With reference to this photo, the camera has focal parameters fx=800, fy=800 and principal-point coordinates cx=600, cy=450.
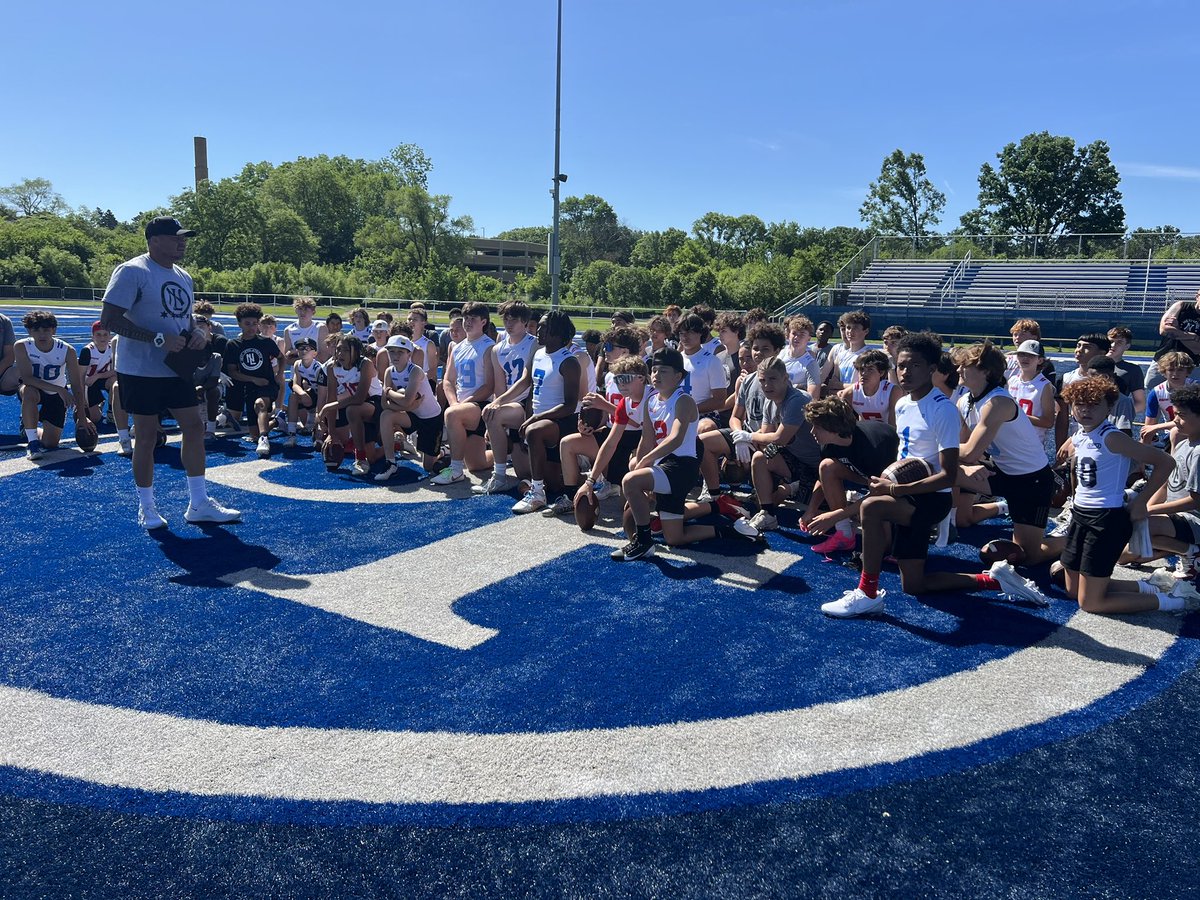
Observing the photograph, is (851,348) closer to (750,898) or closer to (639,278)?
(750,898)

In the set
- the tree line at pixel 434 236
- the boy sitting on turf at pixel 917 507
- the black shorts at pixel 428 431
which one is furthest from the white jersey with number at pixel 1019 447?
the tree line at pixel 434 236

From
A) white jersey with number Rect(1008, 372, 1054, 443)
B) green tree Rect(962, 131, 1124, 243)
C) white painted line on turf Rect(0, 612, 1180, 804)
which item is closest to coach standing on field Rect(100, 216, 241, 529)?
white painted line on turf Rect(0, 612, 1180, 804)

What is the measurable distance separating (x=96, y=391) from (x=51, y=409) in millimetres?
1358

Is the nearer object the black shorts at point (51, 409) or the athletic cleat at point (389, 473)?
the athletic cleat at point (389, 473)

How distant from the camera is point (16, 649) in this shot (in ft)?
13.4

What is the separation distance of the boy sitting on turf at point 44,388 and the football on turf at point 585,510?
6.03 meters

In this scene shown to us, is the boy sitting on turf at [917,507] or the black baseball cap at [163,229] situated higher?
the black baseball cap at [163,229]

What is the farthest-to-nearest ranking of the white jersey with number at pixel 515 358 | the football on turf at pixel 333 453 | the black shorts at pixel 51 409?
1. the black shorts at pixel 51 409
2. the football on turf at pixel 333 453
3. the white jersey with number at pixel 515 358

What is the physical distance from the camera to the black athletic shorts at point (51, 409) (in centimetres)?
888

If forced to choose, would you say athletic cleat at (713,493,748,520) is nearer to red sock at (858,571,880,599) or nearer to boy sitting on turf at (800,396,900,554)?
boy sitting on turf at (800,396,900,554)

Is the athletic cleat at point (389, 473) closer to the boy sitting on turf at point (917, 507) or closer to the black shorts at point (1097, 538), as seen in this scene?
the boy sitting on turf at point (917, 507)

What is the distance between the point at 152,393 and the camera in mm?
5914

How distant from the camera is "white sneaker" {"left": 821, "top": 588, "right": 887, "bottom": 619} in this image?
15.3 feet

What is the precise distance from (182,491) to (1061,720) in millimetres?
7106
